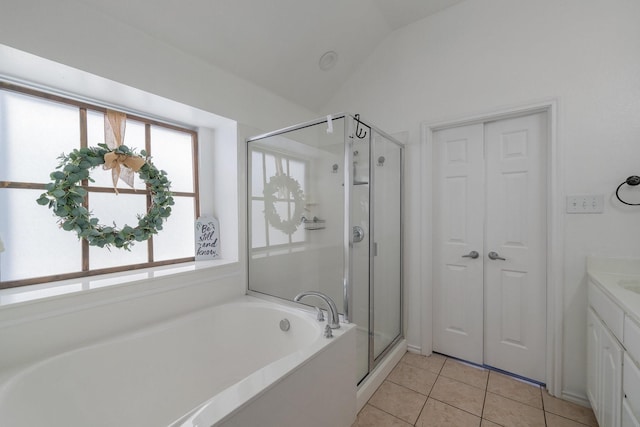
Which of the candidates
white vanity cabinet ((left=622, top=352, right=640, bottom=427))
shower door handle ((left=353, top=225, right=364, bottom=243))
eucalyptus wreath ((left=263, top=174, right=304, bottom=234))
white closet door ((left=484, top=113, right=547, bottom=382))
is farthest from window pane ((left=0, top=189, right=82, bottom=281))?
white closet door ((left=484, top=113, right=547, bottom=382))

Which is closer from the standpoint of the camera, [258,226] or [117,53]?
[117,53]

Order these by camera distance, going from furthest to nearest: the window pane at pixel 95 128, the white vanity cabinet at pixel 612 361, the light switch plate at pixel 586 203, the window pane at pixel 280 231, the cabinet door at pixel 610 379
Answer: the window pane at pixel 280 231
the window pane at pixel 95 128
the light switch plate at pixel 586 203
the cabinet door at pixel 610 379
the white vanity cabinet at pixel 612 361

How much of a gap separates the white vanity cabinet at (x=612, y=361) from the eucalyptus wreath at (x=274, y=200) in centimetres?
176

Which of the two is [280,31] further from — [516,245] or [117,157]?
[516,245]

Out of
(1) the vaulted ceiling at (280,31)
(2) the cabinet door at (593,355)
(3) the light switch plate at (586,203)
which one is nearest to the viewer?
(2) the cabinet door at (593,355)

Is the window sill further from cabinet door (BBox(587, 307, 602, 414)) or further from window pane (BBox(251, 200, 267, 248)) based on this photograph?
cabinet door (BBox(587, 307, 602, 414))

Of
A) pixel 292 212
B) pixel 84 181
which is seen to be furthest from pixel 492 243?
pixel 84 181

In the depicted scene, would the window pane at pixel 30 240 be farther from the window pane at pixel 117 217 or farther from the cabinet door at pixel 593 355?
the cabinet door at pixel 593 355

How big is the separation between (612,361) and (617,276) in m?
0.60

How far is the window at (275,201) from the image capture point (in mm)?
2053

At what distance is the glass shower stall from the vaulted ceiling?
58 cm

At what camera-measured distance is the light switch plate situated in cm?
159

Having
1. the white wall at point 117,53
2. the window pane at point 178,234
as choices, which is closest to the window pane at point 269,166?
the white wall at point 117,53

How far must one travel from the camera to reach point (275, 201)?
209 cm
